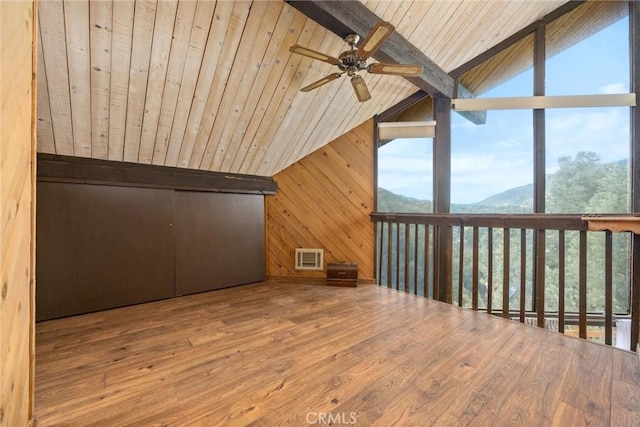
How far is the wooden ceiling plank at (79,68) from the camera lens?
5.06 feet

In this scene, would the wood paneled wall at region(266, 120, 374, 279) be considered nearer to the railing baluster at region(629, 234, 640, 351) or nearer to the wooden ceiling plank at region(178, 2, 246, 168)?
the wooden ceiling plank at region(178, 2, 246, 168)

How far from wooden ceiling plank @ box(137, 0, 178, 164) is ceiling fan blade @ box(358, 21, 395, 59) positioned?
1229mm

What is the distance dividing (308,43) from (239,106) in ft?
2.68

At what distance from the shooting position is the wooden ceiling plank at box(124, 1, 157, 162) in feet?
5.47

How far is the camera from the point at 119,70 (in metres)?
1.87

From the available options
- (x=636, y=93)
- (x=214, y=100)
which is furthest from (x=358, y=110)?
(x=636, y=93)

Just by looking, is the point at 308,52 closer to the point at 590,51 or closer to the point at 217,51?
the point at 217,51

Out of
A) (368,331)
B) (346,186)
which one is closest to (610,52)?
(346,186)

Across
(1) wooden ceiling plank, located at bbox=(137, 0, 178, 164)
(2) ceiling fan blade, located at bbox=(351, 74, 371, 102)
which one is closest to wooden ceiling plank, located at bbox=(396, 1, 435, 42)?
(2) ceiling fan blade, located at bbox=(351, 74, 371, 102)

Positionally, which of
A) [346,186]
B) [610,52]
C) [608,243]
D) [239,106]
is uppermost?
[610,52]

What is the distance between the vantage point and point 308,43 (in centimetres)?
226

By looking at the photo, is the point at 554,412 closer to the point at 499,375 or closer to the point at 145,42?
the point at 499,375

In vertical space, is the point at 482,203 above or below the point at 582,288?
above

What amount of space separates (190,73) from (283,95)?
2.67 ft
